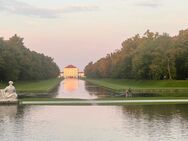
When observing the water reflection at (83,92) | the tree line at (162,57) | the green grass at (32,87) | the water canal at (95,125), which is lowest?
the water canal at (95,125)

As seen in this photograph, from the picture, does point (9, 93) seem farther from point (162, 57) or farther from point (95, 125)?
point (162, 57)

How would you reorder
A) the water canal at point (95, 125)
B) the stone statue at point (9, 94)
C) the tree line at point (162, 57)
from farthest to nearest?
the tree line at point (162, 57), the stone statue at point (9, 94), the water canal at point (95, 125)

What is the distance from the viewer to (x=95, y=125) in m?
22.8

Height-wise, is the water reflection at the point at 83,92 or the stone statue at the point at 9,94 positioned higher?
the stone statue at the point at 9,94

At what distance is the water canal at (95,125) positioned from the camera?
1919 centimetres

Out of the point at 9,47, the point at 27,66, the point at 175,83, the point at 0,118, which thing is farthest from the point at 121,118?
the point at 27,66

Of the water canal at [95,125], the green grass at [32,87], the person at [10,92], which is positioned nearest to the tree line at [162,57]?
the green grass at [32,87]

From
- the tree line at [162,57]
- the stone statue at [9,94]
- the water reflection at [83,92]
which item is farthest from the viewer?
the tree line at [162,57]

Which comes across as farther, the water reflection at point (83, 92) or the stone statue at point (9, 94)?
the water reflection at point (83, 92)

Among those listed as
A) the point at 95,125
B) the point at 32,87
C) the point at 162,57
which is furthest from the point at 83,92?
the point at 95,125

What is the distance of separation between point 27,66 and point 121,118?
79.6 meters

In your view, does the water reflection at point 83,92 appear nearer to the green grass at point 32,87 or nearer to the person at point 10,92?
the green grass at point 32,87

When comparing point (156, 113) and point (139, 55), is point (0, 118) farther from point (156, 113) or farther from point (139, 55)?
point (139, 55)

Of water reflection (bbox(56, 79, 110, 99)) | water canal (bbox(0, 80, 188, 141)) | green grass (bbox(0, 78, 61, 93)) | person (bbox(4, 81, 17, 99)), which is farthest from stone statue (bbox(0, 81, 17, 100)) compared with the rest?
green grass (bbox(0, 78, 61, 93))
